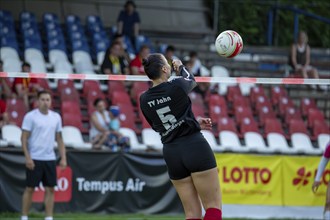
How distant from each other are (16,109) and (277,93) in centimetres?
743

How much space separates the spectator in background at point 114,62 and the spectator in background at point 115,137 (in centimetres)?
219

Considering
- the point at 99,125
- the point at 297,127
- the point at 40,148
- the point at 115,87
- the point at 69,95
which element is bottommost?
the point at 297,127

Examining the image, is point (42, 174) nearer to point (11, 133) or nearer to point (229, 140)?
point (11, 133)

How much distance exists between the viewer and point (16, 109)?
1664 cm

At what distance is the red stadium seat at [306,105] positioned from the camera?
20969 millimetres

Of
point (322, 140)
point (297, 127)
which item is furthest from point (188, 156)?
point (297, 127)

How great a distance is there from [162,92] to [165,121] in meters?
0.31

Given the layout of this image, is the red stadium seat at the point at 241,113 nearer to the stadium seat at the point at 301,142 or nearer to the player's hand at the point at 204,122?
the stadium seat at the point at 301,142

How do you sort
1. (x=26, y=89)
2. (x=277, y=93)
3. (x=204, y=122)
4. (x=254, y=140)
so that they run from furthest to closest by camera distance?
(x=277, y=93) < (x=254, y=140) < (x=26, y=89) < (x=204, y=122)

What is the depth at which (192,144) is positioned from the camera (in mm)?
8891

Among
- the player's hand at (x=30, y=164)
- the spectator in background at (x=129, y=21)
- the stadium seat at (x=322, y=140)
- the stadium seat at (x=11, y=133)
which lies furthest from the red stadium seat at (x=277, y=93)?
the player's hand at (x=30, y=164)

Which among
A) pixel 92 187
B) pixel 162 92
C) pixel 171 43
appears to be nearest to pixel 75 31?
pixel 171 43

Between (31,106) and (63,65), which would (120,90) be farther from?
(31,106)

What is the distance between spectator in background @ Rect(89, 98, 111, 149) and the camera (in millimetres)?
16062
